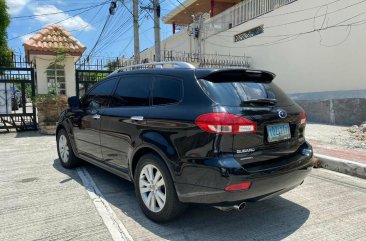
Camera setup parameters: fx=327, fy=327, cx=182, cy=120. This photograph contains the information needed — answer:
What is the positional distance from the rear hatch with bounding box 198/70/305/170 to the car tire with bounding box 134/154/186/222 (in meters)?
0.83

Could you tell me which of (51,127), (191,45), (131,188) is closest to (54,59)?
(51,127)

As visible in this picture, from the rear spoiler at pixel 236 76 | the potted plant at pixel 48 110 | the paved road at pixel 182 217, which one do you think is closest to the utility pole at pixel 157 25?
the potted plant at pixel 48 110

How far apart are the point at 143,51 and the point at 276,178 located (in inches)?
1150

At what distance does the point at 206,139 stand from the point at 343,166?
12.0 ft

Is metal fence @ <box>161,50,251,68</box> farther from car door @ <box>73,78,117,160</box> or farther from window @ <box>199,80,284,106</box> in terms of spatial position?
window @ <box>199,80,284,106</box>

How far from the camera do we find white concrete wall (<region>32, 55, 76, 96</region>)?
454 inches

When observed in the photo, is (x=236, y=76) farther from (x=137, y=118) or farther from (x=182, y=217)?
(x=182, y=217)

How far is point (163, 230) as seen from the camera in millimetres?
3484

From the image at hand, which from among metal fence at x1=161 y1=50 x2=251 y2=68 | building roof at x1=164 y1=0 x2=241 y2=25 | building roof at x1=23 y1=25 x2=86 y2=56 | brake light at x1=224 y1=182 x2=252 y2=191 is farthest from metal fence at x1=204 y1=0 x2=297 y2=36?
brake light at x1=224 y1=182 x2=252 y2=191

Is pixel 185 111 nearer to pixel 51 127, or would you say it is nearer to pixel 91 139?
pixel 91 139

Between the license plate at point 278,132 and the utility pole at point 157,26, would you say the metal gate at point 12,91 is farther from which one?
the license plate at point 278,132

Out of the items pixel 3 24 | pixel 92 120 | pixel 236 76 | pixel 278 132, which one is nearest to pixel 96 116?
pixel 92 120

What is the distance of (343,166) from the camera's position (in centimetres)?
566

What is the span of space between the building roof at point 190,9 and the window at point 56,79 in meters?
12.1
